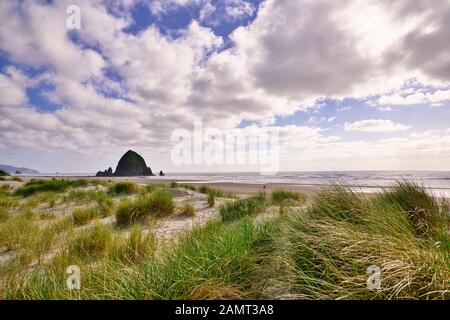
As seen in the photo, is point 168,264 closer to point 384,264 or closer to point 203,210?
point 384,264

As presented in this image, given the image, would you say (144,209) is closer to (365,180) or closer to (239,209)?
(239,209)

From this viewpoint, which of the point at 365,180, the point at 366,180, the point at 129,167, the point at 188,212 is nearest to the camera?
the point at 188,212

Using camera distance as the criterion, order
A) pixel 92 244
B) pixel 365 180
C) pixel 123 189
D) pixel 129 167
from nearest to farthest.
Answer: pixel 92 244 → pixel 123 189 → pixel 365 180 → pixel 129 167

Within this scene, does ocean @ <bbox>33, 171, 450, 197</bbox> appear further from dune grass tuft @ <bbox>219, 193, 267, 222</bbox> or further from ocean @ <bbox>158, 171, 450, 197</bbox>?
dune grass tuft @ <bbox>219, 193, 267, 222</bbox>

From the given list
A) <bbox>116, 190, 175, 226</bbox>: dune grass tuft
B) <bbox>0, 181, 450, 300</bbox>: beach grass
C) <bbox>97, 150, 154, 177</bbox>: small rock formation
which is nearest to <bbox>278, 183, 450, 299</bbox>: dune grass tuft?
<bbox>0, 181, 450, 300</bbox>: beach grass

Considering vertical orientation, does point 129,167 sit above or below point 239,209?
above

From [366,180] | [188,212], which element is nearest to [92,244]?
[188,212]

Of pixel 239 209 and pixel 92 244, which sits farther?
pixel 239 209

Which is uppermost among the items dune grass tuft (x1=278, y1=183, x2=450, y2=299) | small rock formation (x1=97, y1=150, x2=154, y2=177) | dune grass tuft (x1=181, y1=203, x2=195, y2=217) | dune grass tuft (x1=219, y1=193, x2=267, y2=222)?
small rock formation (x1=97, y1=150, x2=154, y2=177)

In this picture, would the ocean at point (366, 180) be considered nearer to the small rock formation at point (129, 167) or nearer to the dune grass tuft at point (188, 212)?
the dune grass tuft at point (188, 212)

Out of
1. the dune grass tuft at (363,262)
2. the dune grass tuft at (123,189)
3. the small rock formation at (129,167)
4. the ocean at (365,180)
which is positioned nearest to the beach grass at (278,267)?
the dune grass tuft at (363,262)

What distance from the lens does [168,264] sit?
2656 mm
